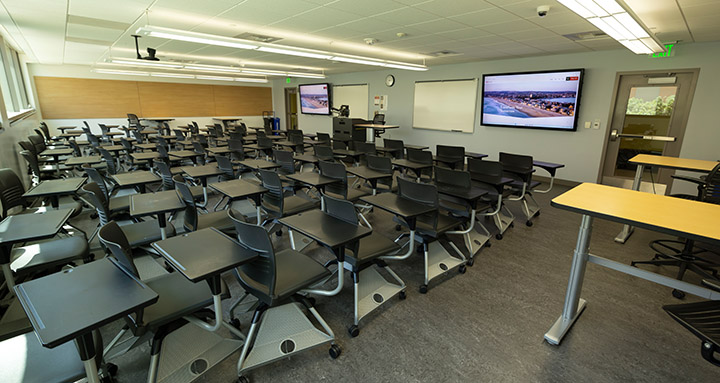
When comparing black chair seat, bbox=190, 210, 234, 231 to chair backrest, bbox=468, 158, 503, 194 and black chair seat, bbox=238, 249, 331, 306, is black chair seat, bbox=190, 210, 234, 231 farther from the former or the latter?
chair backrest, bbox=468, 158, 503, 194

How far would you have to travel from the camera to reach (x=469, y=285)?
9.51 feet

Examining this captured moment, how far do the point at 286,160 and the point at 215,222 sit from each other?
201cm

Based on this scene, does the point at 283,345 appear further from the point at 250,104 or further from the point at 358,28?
the point at 250,104

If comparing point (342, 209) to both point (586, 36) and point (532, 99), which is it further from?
point (532, 99)

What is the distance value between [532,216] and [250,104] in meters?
13.7

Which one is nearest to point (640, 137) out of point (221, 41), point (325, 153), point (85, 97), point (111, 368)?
point (325, 153)

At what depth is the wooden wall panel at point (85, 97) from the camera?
415 inches

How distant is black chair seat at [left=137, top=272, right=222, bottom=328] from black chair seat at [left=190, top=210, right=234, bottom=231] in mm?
845

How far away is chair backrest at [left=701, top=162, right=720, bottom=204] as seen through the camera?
3.00 metres

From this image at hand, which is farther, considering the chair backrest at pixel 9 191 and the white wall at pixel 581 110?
the white wall at pixel 581 110

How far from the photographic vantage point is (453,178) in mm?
3557

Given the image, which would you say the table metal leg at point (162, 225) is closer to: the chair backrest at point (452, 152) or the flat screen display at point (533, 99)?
the chair backrest at point (452, 152)

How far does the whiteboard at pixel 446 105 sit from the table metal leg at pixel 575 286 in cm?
643

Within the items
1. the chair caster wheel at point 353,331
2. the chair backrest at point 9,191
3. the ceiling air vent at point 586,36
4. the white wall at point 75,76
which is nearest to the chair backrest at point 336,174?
the chair caster wheel at point 353,331
